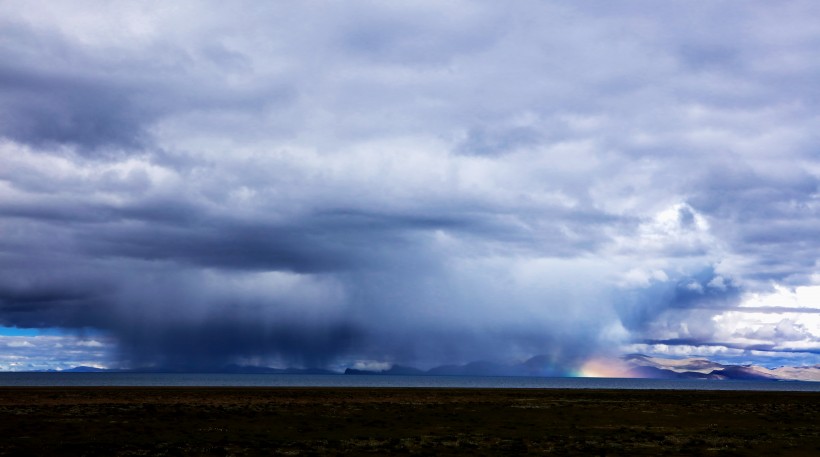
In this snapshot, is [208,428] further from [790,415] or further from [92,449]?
[790,415]

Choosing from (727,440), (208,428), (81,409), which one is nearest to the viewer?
(727,440)

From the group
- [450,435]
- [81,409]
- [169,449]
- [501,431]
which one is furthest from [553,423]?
[81,409]

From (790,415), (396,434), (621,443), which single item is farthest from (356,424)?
(790,415)

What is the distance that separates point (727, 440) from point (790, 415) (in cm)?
2724

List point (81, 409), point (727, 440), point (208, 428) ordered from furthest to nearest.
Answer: point (81, 409)
point (208, 428)
point (727, 440)

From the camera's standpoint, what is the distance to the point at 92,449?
3538 cm

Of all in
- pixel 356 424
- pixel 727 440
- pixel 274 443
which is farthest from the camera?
pixel 356 424

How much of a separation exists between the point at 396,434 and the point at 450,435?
345 centimetres

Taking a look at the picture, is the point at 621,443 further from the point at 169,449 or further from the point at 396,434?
the point at 169,449

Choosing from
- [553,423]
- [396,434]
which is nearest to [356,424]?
[396,434]

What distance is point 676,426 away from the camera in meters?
51.6

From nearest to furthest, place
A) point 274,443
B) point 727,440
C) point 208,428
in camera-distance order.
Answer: point 274,443, point 727,440, point 208,428

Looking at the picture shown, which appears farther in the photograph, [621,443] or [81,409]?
[81,409]

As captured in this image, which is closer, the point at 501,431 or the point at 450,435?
the point at 450,435
